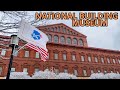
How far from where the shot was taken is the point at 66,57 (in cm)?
2555

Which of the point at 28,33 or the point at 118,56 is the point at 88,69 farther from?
the point at 28,33

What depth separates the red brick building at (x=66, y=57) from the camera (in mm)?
22203

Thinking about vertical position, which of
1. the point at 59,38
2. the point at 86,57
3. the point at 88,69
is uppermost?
the point at 59,38

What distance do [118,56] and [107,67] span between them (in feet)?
14.5

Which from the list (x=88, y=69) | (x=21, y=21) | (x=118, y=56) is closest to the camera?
(x=21, y=21)

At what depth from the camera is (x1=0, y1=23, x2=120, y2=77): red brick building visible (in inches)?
874
